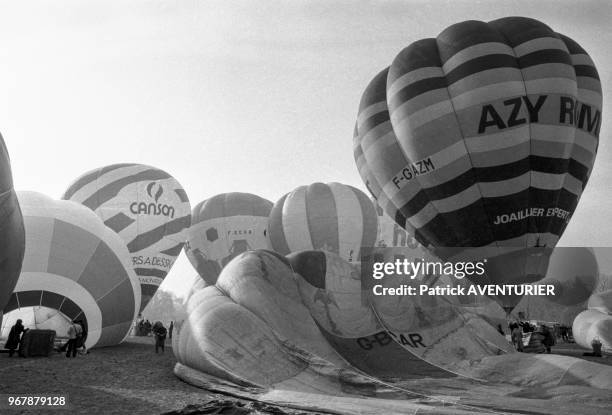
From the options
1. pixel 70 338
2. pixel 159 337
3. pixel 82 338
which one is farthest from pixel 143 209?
pixel 70 338

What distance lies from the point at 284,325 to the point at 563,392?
11.5 feet

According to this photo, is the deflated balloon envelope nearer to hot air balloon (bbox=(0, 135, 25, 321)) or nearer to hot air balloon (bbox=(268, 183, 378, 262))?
hot air balloon (bbox=(0, 135, 25, 321))

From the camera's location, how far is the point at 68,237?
11.2 metres

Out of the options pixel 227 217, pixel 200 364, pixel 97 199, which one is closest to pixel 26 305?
pixel 200 364

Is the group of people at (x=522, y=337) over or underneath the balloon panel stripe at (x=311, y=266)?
underneath

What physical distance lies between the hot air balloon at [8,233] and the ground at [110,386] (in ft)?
4.24

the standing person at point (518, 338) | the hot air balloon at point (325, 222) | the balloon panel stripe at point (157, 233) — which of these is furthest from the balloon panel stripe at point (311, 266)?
the balloon panel stripe at point (157, 233)

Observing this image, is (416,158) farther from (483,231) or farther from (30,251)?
(30,251)

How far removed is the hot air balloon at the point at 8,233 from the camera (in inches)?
230

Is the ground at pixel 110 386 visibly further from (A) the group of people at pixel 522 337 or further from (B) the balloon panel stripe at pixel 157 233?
(B) the balloon panel stripe at pixel 157 233

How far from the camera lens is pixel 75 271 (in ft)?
35.9

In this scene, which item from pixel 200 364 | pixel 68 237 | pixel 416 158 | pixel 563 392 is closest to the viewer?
pixel 563 392

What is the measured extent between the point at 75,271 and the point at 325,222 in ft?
42.0

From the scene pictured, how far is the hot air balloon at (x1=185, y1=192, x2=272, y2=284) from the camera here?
26453 mm
